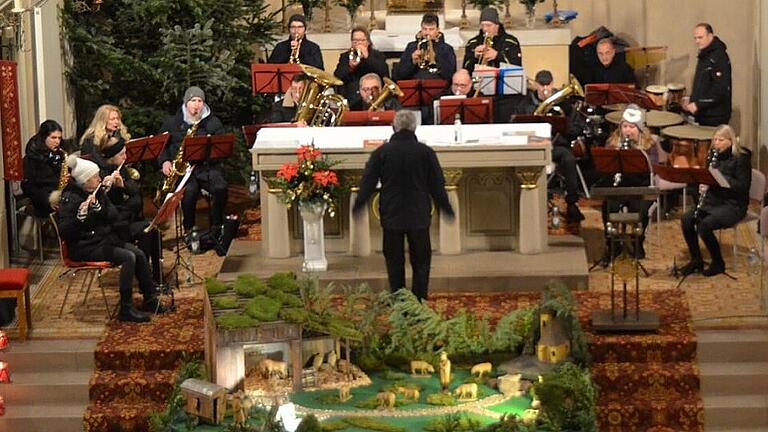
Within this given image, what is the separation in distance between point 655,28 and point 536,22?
54.8 inches

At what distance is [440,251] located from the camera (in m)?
16.2

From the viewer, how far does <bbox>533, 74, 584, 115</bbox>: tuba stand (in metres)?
17.7

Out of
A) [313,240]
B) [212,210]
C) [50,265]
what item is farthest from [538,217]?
[50,265]

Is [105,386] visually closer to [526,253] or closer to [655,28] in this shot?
[526,253]

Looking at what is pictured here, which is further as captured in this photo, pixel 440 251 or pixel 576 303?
pixel 440 251

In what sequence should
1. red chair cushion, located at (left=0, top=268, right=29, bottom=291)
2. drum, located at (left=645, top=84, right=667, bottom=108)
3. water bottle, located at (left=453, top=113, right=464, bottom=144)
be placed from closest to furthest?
red chair cushion, located at (left=0, top=268, right=29, bottom=291), water bottle, located at (left=453, top=113, right=464, bottom=144), drum, located at (left=645, top=84, right=667, bottom=108)

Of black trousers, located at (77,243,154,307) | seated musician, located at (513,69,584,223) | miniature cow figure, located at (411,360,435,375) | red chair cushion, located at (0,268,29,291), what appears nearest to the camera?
miniature cow figure, located at (411,360,435,375)

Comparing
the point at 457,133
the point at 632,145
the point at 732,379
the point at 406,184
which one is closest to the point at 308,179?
the point at 406,184

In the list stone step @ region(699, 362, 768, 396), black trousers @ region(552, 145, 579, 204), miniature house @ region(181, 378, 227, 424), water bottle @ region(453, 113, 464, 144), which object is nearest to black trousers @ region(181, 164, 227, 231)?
water bottle @ region(453, 113, 464, 144)

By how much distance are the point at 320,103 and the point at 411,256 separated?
2.55 metres

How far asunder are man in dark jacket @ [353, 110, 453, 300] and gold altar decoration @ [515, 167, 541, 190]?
132 cm

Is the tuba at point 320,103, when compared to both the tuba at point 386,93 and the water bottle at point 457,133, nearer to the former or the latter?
the tuba at point 386,93

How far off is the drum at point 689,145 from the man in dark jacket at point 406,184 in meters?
3.38

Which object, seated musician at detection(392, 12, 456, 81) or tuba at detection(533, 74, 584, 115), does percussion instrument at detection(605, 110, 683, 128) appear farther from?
seated musician at detection(392, 12, 456, 81)
